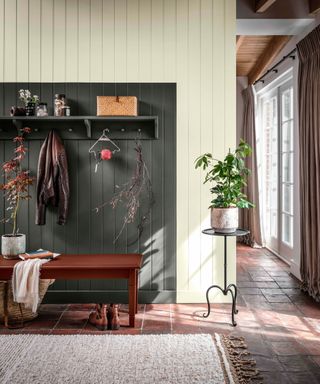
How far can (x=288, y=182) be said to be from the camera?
5.81m

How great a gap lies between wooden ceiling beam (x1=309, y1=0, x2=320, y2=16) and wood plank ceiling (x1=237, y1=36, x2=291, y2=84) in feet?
3.36

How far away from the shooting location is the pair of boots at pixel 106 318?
3.36m

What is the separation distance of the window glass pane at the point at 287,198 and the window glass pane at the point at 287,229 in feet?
0.32

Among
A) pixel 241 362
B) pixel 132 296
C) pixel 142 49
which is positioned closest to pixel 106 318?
pixel 132 296

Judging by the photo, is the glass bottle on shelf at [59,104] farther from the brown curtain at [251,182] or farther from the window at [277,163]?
the brown curtain at [251,182]

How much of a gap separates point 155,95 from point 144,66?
28 centimetres

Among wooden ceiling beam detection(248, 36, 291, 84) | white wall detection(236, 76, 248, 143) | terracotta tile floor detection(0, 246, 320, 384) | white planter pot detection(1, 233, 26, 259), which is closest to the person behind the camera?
terracotta tile floor detection(0, 246, 320, 384)

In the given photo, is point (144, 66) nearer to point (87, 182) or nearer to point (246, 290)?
point (87, 182)

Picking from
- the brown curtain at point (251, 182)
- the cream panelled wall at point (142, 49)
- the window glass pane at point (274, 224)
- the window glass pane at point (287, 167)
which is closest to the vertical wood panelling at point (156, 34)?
the cream panelled wall at point (142, 49)

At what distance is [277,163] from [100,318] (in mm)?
3895

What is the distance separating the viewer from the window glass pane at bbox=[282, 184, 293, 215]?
5.74 meters

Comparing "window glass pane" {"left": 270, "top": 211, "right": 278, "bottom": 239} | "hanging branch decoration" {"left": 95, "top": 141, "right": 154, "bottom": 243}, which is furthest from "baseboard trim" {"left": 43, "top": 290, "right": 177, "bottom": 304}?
"window glass pane" {"left": 270, "top": 211, "right": 278, "bottom": 239}

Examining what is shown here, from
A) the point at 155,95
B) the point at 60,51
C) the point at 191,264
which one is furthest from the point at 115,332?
the point at 60,51

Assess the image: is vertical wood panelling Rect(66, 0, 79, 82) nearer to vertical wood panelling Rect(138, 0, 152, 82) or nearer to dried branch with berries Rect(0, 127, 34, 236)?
vertical wood panelling Rect(138, 0, 152, 82)
